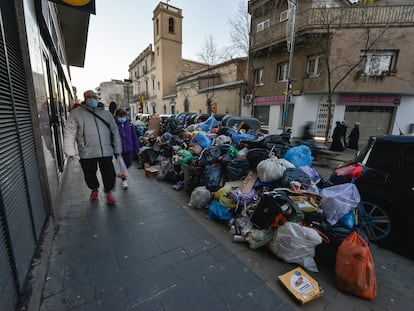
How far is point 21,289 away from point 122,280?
771mm

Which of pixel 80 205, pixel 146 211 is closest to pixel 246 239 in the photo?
pixel 146 211

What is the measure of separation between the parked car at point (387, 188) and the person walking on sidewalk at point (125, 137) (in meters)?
3.96

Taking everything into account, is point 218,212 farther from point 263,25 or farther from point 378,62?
point 263,25

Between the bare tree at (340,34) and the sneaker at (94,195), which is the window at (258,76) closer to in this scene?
the bare tree at (340,34)

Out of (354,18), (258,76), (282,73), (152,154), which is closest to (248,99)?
(258,76)

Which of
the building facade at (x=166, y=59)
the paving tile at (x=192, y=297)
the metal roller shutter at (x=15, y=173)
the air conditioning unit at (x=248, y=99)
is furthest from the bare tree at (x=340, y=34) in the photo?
the building facade at (x=166, y=59)

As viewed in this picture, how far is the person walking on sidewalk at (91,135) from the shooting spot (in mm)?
2959

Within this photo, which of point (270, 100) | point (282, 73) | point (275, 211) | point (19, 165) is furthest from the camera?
point (270, 100)

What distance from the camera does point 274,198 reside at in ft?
7.33

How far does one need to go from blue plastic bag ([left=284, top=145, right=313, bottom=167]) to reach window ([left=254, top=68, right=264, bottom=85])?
13.6 metres

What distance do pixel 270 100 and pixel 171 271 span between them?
A: 1434 centimetres

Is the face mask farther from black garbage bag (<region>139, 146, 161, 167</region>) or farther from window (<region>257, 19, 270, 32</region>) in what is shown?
window (<region>257, 19, 270, 32</region>)

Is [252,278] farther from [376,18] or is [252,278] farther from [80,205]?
[376,18]

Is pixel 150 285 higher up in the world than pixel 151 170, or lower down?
lower down
